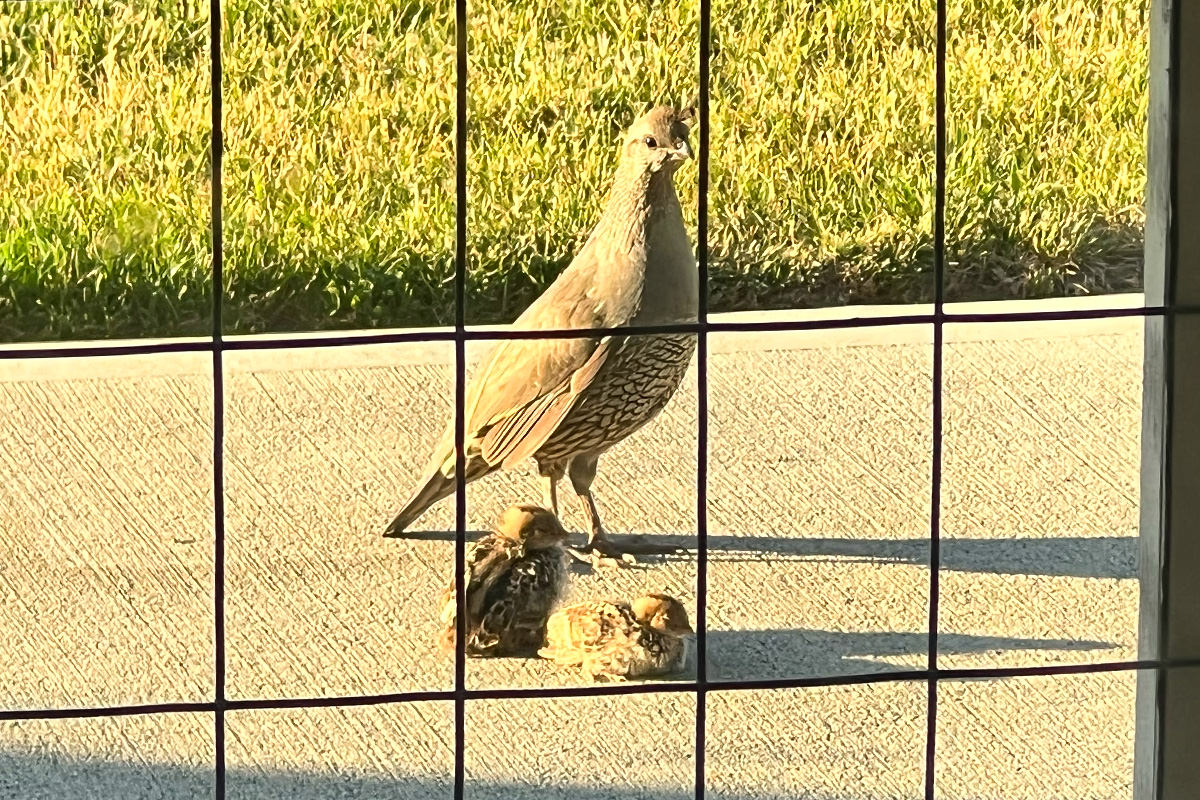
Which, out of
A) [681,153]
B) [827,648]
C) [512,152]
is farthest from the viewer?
[512,152]

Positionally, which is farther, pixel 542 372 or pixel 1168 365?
pixel 542 372

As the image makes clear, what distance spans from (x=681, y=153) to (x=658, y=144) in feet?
0.07

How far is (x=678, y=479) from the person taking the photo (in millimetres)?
2641

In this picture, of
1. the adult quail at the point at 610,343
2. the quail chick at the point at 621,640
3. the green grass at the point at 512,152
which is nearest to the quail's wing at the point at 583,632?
the quail chick at the point at 621,640

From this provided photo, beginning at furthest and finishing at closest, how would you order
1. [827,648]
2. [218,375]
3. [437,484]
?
[827,648]
[437,484]
[218,375]

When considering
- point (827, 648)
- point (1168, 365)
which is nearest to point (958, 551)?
point (827, 648)

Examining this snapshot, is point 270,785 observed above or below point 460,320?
below

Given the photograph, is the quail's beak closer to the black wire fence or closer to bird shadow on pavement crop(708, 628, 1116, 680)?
bird shadow on pavement crop(708, 628, 1116, 680)

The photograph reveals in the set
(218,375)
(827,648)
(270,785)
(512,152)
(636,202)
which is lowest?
(270,785)

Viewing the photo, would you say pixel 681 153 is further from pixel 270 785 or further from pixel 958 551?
pixel 958 551

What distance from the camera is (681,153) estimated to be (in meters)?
1.57

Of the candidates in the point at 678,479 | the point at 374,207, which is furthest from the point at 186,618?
the point at 374,207

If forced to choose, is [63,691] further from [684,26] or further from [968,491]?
[684,26]

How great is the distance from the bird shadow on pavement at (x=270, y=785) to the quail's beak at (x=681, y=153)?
744 mm
